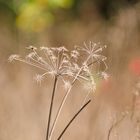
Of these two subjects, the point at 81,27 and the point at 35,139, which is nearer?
the point at 35,139

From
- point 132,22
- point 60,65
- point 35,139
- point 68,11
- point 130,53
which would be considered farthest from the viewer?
point 68,11

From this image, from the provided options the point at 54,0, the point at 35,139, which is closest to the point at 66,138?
the point at 35,139

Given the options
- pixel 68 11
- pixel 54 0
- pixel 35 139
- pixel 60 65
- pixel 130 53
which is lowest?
pixel 35 139

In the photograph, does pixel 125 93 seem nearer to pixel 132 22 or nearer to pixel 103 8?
pixel 132 22

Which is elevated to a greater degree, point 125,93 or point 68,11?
point 68,11

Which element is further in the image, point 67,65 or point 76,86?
point 76,86

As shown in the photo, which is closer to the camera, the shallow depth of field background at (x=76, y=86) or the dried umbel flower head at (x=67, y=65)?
the dried umbel flower head at (x=67, y=65)

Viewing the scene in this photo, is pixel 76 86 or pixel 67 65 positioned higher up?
pixel 76 86

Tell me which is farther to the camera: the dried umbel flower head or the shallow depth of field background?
the shallow depth of field background
